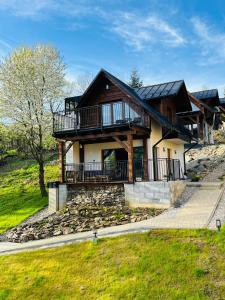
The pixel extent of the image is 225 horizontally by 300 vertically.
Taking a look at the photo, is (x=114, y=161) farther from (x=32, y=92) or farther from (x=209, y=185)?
(x=32, y=92)

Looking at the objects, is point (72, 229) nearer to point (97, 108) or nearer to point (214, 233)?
point (214, 233)

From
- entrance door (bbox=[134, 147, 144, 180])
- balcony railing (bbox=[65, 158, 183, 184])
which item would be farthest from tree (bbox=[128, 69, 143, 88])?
entrance door (bbox=[134, 147, 144, 180])

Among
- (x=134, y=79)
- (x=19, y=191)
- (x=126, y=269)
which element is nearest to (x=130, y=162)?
(x=126, y=269)

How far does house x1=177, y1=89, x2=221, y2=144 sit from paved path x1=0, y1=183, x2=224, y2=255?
1566 cm

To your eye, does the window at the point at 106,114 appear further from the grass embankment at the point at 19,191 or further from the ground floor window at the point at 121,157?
the grass embankment at the point at 19,191

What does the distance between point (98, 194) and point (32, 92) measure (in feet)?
27.5

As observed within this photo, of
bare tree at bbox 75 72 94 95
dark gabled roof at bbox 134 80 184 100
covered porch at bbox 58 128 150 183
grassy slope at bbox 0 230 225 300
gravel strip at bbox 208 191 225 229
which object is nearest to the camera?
grassy slope at bbox 0 230 225 300

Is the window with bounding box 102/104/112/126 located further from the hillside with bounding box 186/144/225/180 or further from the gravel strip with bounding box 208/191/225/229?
the hillside with bounding box 186/144/225/180

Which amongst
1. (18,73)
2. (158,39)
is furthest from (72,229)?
(18,73)

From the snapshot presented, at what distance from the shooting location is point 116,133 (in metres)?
15.3

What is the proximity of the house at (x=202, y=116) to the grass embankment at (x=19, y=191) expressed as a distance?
13734mm

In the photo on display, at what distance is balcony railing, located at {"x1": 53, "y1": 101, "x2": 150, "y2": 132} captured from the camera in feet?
53.4

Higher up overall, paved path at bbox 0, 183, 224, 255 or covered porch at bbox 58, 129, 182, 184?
covered porch at bbox 58, 129, 182, 184

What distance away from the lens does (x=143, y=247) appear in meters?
8.84
